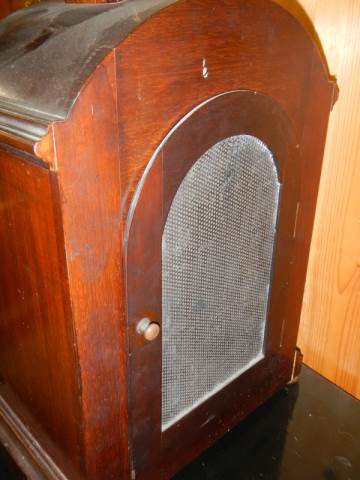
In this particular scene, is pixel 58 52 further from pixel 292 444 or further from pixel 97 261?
pixel 292 444

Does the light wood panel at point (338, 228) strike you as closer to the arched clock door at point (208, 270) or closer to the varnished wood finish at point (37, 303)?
the arched clock door at point (208, 270)

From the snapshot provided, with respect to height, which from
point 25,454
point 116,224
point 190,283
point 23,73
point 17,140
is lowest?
point 25,454

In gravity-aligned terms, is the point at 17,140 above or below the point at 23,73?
below

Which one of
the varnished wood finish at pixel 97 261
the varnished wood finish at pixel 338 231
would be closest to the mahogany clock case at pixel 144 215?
the varnished wood finish at pixel 97 261

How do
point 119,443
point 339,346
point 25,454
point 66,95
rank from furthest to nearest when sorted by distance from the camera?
point 339,346 → point 25,454 → point 119,443 → point 66,95

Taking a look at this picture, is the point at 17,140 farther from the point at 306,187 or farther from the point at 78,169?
the point at 306,187

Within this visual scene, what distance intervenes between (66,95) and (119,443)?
1.98ft

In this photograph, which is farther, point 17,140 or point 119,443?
point 119,443

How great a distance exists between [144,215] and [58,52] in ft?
0.91

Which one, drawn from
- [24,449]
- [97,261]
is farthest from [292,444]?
[97,261]

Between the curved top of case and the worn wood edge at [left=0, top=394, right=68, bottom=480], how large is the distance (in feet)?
2.36

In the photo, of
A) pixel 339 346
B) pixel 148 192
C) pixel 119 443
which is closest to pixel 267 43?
pixel 148 192

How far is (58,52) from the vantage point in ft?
2.17

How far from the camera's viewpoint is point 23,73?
2.24 feet
